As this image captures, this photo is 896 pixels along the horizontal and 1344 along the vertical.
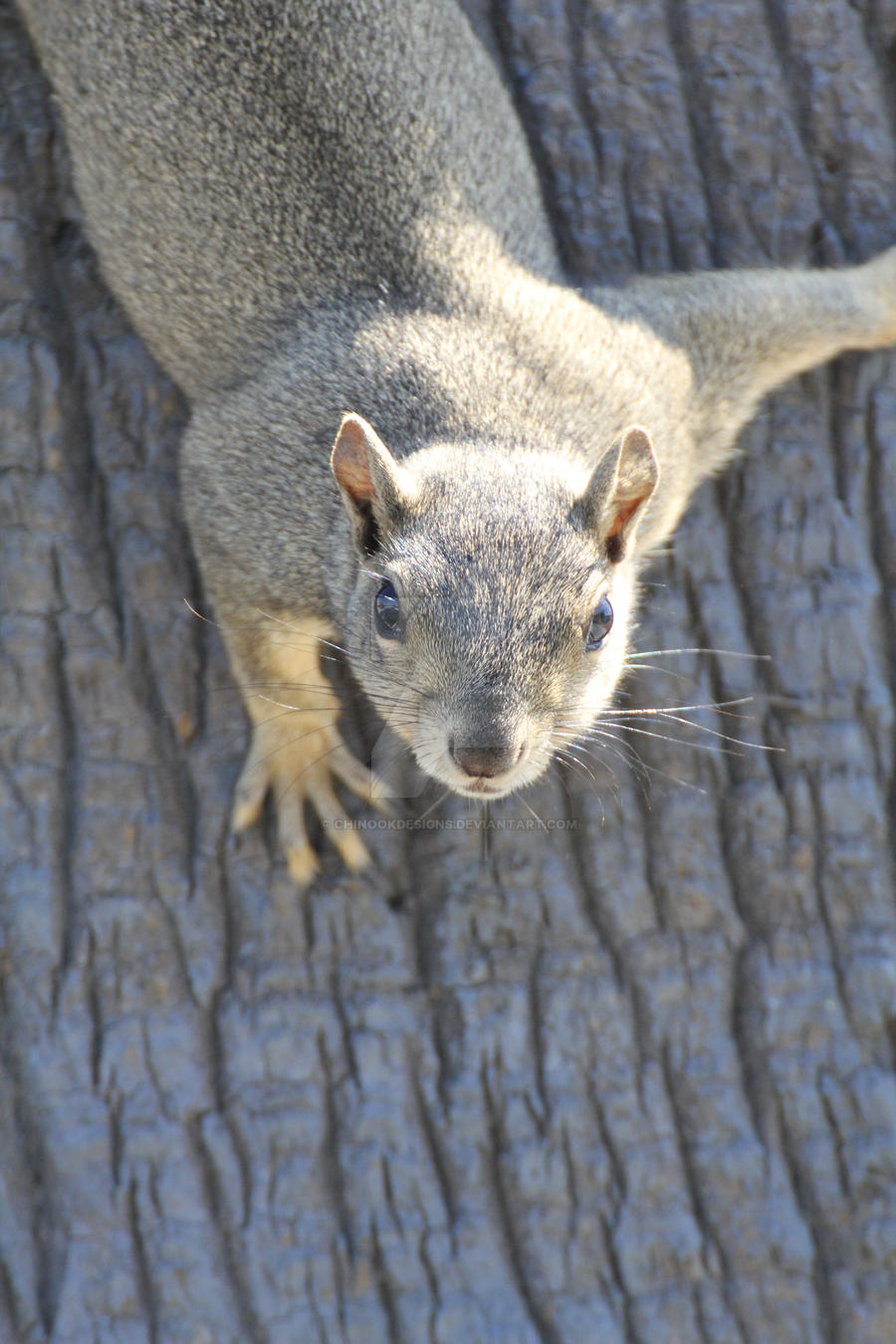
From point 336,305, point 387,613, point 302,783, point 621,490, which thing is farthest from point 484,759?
point 336,305

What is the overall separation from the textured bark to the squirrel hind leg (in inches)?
2.6

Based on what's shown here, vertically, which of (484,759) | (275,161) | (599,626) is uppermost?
(275,161)

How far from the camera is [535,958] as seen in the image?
9.73ft

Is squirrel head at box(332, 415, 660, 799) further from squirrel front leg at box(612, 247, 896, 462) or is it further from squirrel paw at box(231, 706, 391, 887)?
squirrel front leg at box(612, 247, 896, 462)

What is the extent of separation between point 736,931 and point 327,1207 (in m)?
1.05

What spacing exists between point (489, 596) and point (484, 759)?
1.17 ft

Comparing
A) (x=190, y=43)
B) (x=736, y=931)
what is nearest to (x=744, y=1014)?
(x=736, y=931)

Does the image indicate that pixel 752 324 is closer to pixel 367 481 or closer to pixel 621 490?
pixel 621 490

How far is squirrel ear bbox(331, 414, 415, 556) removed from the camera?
285 centimetres

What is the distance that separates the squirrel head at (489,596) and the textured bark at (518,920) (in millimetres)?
308

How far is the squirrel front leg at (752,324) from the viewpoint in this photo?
352cm

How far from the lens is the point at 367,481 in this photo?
2.98 meters

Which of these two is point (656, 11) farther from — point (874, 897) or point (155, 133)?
point (874, 897)

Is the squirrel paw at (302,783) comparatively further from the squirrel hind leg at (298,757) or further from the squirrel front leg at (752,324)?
the squirrel front leg at (752,324)
